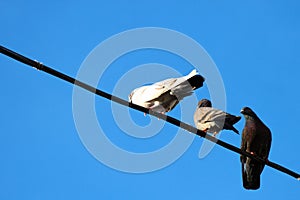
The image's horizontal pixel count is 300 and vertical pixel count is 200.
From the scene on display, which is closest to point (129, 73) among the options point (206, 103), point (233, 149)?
point (206, 103)

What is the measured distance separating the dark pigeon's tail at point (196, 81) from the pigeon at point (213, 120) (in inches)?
26.3

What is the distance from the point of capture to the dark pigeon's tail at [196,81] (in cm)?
970

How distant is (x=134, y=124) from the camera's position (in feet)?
30.9

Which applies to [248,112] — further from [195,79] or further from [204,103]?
[195,79]

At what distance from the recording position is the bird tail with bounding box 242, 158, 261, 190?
915 cm

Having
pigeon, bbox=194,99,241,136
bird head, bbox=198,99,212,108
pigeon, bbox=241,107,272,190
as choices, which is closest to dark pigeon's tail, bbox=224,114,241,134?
pigeon, bbox=194,99,241,136

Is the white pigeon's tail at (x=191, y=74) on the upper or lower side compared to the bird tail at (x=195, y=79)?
upper

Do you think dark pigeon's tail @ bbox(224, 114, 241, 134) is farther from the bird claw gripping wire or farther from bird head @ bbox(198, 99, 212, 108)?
the bird claw gripping wire

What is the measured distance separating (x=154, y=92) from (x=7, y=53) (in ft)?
14.6

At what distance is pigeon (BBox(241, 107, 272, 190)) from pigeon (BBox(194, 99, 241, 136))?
0.29 metres

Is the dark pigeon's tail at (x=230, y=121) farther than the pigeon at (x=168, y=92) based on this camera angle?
Yes

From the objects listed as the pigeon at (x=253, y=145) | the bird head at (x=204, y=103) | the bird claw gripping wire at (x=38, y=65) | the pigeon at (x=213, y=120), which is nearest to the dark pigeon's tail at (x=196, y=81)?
the pigeon at (x=213, y=120)

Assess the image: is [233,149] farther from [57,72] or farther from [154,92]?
[154,92]

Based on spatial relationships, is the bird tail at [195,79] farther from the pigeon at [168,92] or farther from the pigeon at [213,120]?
the pigeon at [213,120]
